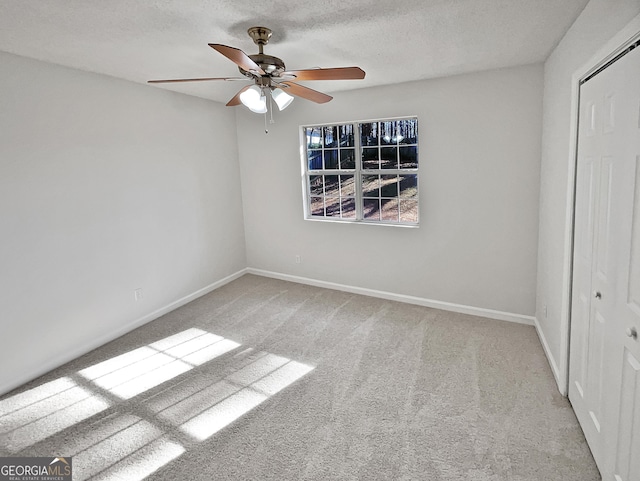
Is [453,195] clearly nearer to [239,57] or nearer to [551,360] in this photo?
[551,360]

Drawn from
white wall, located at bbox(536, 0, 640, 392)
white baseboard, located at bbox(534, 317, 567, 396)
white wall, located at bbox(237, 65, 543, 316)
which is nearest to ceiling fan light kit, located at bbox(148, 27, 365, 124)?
white wall, located at bbox(536, 0, 640, 392)

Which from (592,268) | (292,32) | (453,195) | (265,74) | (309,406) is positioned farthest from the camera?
(453,195)

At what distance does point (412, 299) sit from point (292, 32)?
2954 millimetres

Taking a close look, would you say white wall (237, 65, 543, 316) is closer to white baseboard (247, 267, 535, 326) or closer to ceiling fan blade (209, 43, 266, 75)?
white baseboard (247, 267, 535, 326)

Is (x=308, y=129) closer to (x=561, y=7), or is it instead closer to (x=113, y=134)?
(x=113, y=134)

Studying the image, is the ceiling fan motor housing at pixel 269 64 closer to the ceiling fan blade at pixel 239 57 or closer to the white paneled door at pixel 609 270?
the ceiling fan blade at pixel 239 57

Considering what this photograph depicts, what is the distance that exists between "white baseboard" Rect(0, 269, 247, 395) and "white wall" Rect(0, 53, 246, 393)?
0.01 m

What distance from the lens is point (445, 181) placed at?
12.3 feet

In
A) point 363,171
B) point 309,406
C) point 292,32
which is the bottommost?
point 309,406

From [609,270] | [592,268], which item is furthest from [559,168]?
[609,270]

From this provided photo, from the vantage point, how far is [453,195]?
3.74 meters

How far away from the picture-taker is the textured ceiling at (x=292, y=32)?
2.00m

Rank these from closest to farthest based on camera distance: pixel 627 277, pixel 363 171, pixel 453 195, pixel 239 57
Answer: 1. pixel 627 277
2. pixel 239 57
3. pixel 453 195
4. pixel 363 171

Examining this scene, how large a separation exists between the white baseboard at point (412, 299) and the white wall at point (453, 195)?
5 cm
